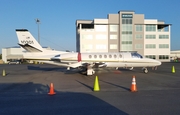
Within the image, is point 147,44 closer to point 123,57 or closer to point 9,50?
point 123,57

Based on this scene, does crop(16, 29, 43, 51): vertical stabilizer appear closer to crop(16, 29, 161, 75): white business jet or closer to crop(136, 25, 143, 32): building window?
crop(16, 29, 161, 75): white business jet

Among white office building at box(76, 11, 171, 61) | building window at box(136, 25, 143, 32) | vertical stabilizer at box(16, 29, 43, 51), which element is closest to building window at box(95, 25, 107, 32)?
white office building at box(76, 11, 171, 61)

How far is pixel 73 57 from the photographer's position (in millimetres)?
19281

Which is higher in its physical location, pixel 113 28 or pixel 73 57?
pixel 113 28

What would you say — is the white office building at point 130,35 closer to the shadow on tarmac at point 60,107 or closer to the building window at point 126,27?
the building window at point 126,27

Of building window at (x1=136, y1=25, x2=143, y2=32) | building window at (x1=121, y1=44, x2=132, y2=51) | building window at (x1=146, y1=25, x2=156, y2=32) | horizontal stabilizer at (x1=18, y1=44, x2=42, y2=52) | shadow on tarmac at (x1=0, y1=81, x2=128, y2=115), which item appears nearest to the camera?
shadow on tarmac at (x1=0, y1=81, x2=128, y2=115)

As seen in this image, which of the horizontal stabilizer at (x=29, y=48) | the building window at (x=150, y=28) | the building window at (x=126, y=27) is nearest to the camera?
the horizontal stabilizer at (x=29, y=48)

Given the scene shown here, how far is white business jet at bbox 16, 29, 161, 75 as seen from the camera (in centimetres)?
1912

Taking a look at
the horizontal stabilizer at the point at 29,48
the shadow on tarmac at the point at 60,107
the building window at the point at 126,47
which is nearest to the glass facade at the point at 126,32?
the building window at the point at 126,47

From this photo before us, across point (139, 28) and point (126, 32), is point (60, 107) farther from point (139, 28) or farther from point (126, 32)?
point (139, 28)

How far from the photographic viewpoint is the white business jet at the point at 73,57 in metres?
19.1

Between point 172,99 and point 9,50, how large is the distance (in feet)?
264

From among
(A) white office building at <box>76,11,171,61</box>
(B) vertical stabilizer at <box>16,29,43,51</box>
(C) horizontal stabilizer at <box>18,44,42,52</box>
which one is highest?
(A) white office building at <box>76,11,171,61</box>

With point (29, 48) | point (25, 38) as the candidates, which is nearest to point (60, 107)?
point (29, 48)
